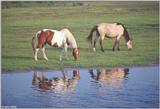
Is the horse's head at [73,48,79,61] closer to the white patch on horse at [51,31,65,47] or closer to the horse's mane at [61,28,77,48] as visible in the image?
the horse's mane at [61,28,77,48]

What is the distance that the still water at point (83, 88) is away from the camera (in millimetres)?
4605

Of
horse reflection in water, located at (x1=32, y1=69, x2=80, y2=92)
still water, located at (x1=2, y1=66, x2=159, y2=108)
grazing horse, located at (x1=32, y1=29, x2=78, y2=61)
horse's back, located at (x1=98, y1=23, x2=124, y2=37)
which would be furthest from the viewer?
horse's back, located at (x1=98, y1=23, x2=124, y2=37)

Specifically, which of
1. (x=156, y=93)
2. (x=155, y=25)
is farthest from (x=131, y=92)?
(x=155, y=25)

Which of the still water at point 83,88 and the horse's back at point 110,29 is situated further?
the horse's back at point 110,29

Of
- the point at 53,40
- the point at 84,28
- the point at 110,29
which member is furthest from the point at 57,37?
the point at 110,29

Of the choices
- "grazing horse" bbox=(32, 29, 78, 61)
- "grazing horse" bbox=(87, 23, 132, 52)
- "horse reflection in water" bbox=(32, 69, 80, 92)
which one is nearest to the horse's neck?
"grazing horse" bbox=(32, 29, 78, 61)

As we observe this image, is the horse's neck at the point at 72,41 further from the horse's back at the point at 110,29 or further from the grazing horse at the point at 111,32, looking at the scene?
the horse's back at the point at 110,29

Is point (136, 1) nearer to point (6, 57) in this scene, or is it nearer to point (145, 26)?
point (145, 26)

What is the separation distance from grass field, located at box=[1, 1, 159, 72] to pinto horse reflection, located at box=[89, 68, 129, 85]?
0.06 m

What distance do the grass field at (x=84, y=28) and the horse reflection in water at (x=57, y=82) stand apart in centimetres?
11

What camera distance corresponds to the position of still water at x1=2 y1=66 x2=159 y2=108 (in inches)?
181

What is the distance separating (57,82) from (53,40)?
0.42m

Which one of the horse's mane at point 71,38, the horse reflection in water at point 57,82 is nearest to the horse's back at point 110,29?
the horse's mane at point 71,38

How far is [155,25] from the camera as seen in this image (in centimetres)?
491
